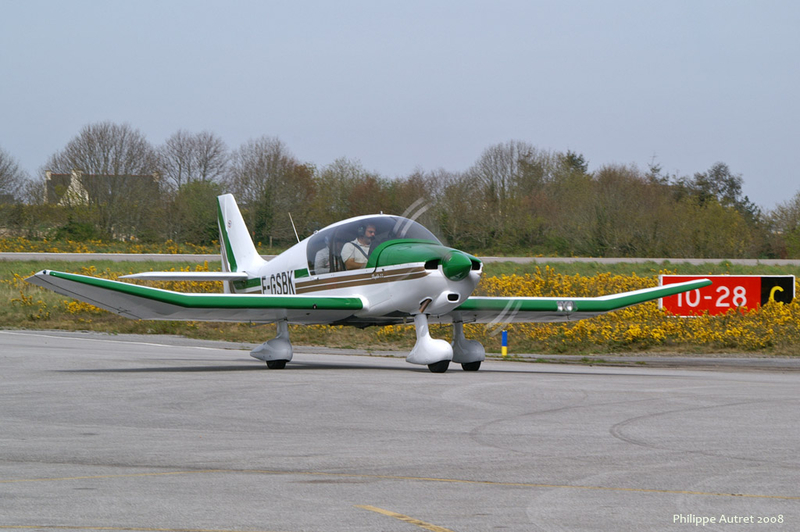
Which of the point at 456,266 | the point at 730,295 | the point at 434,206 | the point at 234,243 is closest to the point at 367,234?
the point at 456,266

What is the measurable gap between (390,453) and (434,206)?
39.1m

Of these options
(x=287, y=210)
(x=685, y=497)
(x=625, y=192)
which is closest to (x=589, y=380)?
(x=685, y=497)

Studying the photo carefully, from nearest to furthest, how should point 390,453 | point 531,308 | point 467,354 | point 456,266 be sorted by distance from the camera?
point 390,453
point 456,266
point 467,354
point 531,308

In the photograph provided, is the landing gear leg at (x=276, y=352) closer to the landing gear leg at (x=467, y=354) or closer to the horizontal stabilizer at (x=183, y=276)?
the horizontal stabilizer at (x=183, y=276)

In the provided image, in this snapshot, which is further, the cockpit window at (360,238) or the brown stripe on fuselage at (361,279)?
the cockpit window at (360,238)

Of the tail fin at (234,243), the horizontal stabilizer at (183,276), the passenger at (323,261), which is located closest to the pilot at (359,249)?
the passenger at (323,261)

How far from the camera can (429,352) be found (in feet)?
43.6

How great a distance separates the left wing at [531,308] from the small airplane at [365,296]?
2 centimetres

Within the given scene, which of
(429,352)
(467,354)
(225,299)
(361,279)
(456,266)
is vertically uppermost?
(456,266)

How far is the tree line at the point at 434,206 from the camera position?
47.8 metres

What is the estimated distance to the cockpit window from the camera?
1395cm

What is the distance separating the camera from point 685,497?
524 cm

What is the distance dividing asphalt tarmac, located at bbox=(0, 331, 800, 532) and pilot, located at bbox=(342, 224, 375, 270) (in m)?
2.29

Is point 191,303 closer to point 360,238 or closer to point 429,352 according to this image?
point 360,238
